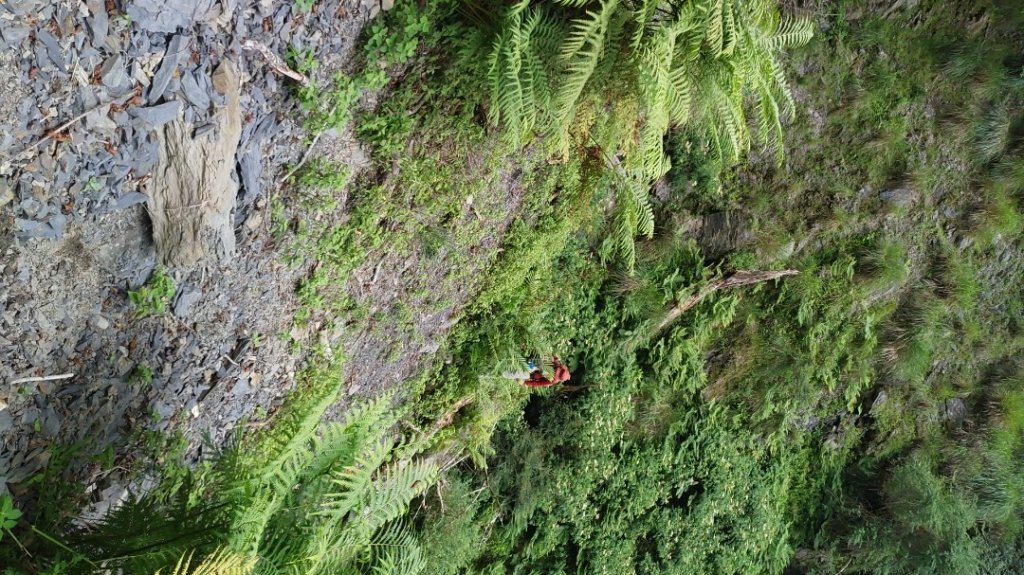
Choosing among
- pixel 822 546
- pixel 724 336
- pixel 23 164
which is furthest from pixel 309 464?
pixel 822 546

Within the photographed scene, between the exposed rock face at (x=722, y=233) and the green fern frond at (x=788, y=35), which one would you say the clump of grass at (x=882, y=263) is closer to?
the exposed rock face at (x=722, y=233)

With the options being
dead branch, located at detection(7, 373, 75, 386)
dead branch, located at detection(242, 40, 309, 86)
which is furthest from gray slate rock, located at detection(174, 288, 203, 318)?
dead branch, located at detection(242, 40, 309, 86)

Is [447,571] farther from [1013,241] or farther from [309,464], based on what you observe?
[1013,241]

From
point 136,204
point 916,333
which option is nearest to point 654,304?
point 916,333

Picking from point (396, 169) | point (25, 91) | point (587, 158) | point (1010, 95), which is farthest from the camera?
point (1010, 95)

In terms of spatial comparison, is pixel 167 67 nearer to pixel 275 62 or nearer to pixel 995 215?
pixel 275 62
